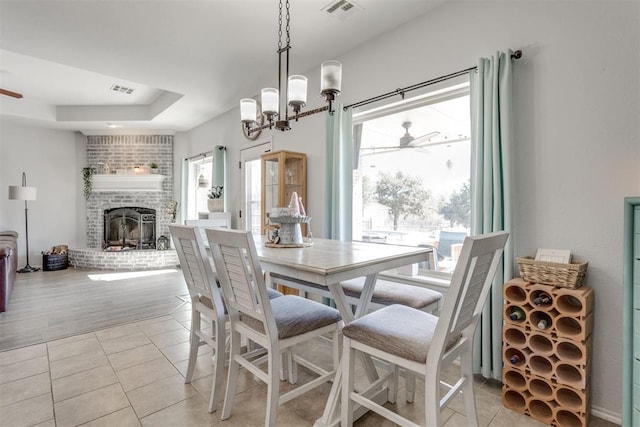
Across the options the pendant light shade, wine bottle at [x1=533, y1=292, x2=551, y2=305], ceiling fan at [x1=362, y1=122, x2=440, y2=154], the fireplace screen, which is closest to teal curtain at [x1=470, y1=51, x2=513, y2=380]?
wine bottle at [x1=533, y1=292, x2=551, y2=305]

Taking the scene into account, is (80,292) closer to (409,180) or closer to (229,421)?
(229,421)

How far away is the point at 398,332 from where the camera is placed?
4.45 ft

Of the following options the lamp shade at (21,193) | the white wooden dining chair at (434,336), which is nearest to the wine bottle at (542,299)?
the white wooden dining chair at (434,336)

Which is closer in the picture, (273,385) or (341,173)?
(273,385)

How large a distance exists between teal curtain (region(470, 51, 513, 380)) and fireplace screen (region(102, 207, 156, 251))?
6.31 m

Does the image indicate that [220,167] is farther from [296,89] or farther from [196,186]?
[296,89]

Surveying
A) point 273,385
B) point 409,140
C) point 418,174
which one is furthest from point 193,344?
point 409,140

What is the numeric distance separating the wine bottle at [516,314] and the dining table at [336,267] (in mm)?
583

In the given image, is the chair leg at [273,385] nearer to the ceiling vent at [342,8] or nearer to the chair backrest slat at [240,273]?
the chair backrest slat at [240,273]

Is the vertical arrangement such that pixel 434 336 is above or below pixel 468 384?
above

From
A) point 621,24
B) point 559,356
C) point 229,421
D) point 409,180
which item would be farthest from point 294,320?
point 621,24

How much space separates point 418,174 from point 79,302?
4.07 m

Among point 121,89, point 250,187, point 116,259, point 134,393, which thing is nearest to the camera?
point 134,393

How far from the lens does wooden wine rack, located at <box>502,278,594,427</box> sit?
1594 millimetres
